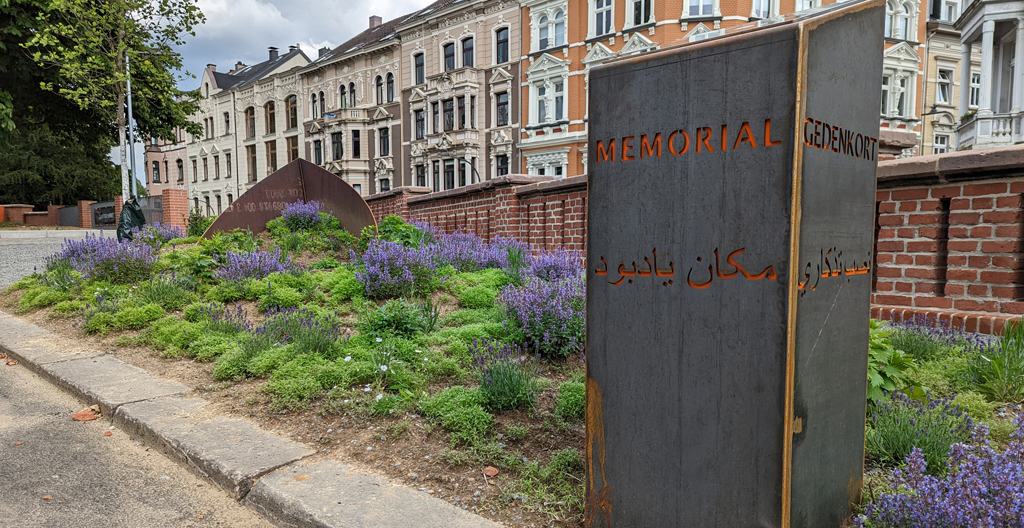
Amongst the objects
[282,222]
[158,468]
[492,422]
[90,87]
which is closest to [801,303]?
[492,422]

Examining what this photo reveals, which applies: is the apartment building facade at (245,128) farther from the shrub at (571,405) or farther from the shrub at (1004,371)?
the shrub at (1004,371)

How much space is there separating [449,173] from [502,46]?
7673mm

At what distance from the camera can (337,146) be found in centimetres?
4066

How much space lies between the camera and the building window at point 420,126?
35938 millimetres

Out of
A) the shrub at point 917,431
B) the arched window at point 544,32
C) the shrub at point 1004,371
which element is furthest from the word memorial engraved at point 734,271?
the arched window at point 544,32

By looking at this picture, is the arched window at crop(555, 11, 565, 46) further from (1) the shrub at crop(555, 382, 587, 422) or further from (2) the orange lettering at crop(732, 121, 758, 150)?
(2) the orange lettering at crop(732, 121, 758, 150)

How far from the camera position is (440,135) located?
34.0m

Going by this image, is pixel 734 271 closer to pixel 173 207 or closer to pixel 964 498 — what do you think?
pixel 964 498

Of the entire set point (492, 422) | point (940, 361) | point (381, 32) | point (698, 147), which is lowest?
point (492, 422)

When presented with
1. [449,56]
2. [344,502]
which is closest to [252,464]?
[344,502]

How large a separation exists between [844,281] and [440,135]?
33.4 meters

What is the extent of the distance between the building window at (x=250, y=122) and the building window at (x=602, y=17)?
101 feet

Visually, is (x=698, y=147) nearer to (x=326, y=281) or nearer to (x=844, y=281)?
(x=844, y=281)

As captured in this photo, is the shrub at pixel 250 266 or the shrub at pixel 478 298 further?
the shrub at pixel 250 266
